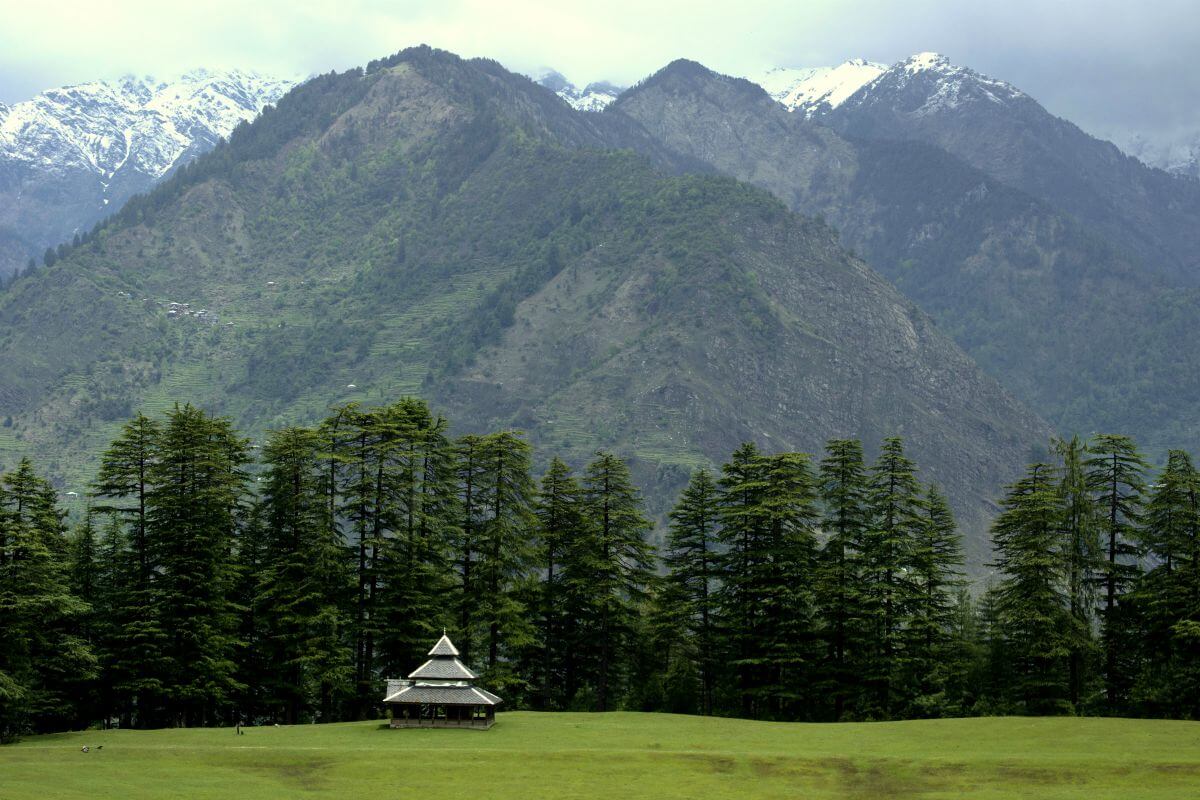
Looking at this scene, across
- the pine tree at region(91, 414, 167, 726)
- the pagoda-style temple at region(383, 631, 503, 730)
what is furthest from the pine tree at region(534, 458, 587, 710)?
the pine tree at region(91, 414, 167, 726)

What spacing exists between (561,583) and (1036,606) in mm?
28934

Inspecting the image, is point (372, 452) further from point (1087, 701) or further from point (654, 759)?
point (1087, 701)

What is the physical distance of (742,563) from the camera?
95125 millimetres

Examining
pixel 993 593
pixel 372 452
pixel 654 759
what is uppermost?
pixel 372 452

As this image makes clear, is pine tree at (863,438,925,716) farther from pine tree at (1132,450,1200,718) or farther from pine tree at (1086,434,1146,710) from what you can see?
pine tree at (1132,450,1200,718)

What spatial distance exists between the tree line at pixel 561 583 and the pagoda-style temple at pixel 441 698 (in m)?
6.78

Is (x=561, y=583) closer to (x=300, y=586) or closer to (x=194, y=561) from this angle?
(x=300, y=586)

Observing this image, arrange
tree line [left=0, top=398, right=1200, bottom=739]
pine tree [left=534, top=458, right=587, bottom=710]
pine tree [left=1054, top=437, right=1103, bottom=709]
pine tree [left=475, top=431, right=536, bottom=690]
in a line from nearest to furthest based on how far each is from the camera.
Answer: tree line [left=0, top=398, right=1200, bottom=739] < pine tree [left=1054, top=437, right=1103, bottom=709] < pine tree [left=475, top=431, right=536, bottom=690] < pine tree [left=534, top=458, right=587, bottom=710]

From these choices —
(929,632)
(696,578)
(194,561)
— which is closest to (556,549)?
(696,578)

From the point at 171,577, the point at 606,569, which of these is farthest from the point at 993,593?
the point at 171,577

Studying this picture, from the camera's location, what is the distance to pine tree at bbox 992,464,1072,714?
8638 centimetres

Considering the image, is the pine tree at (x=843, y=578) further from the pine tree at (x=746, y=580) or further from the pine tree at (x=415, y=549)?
the pine tree at (x=415, y=549)

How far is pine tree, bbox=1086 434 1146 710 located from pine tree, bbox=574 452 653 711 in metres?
27.5

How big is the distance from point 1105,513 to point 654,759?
37071 millimetres
